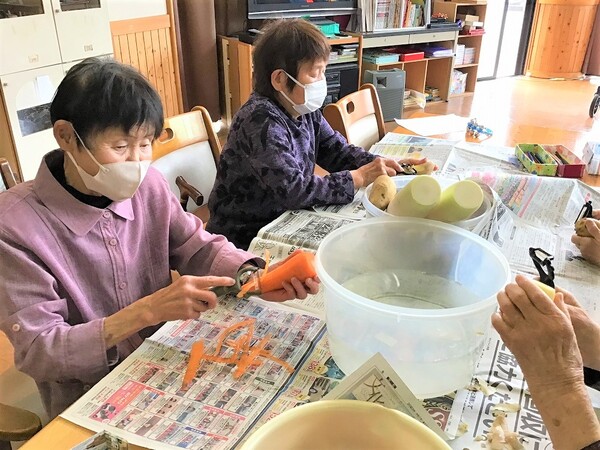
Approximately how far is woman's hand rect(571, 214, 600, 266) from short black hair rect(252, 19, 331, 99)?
0.80 metres

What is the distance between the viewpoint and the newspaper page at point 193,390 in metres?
0.72

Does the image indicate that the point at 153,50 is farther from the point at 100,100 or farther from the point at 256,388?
the point at 256,388

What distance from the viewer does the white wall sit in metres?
3.05

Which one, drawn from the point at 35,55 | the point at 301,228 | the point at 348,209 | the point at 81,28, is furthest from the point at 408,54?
the point at 301,228

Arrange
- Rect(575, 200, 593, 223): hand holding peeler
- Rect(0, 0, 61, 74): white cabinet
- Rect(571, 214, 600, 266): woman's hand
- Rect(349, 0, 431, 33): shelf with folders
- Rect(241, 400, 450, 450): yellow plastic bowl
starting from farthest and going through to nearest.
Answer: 1. Rect(349, 0, 431, 33): shelf with folders
2. Rect(0, 0, 61, 74): white cabinet
3. Rect(575, 200, 593, 223): hand holding peeler
4. Rect(571, 214, 600, 266): woman's hand
5. Rect(241, 400, 450, 450): yellow plastic bowl

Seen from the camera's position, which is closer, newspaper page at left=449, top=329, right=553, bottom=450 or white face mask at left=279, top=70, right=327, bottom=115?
newspaper page at left=449, top=329, right=553, bottom=450

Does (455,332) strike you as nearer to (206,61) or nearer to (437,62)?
(206,61)

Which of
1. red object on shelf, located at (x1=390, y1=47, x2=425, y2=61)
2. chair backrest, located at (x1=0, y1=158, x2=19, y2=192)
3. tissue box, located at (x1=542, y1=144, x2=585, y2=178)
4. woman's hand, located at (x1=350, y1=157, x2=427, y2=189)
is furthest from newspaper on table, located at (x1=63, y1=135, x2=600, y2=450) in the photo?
red object on shelf, located at (x1=390, y1=47, x2=425, y2=61)

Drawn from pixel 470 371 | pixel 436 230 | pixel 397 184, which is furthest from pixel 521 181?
pixel 470 371

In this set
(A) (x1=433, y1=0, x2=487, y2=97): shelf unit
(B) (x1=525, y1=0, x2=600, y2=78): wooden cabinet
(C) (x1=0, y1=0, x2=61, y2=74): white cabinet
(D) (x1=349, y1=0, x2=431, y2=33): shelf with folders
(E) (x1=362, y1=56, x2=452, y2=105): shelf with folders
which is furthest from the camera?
(B) (x1=525, y1=0, x2=600, y2=78): wooden cabinet

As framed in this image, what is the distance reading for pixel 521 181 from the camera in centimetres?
143

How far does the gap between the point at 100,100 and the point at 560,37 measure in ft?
18.6

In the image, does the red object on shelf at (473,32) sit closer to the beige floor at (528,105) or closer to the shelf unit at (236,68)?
the beige floor at (528,105)

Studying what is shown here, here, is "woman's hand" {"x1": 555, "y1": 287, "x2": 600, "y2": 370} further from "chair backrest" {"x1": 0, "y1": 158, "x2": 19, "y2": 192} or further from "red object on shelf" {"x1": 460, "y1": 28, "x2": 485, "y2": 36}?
"red object on shelf" {"x1": 460, "y1": 28, "x2": 485, "y2": 36}
